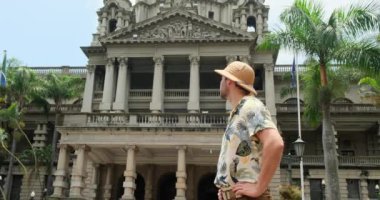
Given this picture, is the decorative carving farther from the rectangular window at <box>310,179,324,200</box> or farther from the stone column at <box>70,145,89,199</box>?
the rectangular window at <box>310,179,324,200</box>

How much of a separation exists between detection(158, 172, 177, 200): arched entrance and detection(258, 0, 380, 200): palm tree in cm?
1833

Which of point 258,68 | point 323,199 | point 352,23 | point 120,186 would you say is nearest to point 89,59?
point 120,186

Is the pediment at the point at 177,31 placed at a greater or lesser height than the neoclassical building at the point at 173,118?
greater

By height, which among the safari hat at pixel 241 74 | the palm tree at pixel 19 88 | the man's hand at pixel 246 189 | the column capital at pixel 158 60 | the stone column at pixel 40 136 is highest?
the column capital at pixel 158 60

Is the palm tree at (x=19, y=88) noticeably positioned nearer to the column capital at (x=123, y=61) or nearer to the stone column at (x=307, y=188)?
the column capital at (x=123, y=61)

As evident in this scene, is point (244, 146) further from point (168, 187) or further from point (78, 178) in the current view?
point (168, 187)

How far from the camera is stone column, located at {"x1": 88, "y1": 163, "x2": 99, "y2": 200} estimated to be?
33969 millimetres

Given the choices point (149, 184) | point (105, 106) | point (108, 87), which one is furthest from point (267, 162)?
point (108, 87)

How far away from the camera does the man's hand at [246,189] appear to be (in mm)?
3682

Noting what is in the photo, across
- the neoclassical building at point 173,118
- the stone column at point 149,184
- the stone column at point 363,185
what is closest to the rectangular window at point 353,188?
the neoclassical building at point 173,118

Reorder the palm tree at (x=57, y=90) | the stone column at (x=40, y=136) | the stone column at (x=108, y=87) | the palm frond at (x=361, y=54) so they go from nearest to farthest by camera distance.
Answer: the palm frond at (x=361, y=54) → the stone column at (x=108, y=87) → the palm tree at (x=57, y=90) → the stone column at (x=40, y=136)

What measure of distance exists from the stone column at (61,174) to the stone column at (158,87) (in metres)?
7.97

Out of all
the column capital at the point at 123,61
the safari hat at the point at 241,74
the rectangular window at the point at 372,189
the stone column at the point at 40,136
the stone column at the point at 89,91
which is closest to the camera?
the safari hat at the point at 241,74

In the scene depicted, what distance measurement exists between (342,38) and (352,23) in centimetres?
77
